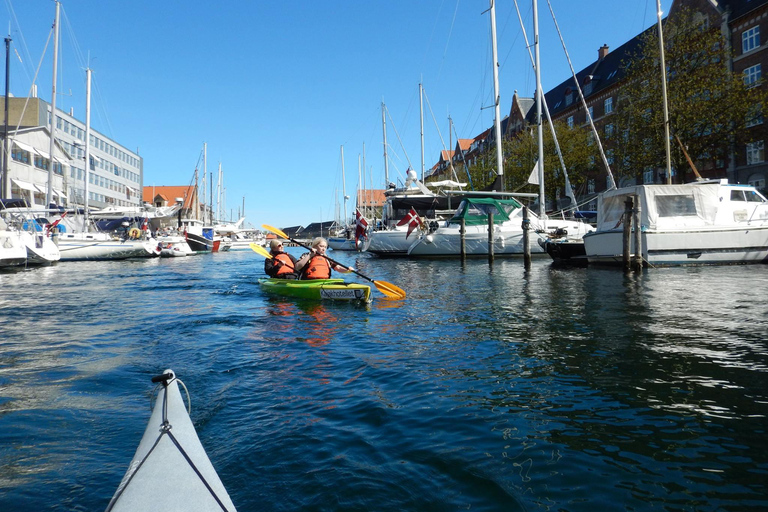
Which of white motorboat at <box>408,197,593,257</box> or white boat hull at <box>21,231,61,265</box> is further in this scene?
white motorboat at <box>408,197,593,257</box>

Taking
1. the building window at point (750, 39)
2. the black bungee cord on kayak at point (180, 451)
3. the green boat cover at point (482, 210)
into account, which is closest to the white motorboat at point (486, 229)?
the green boat cover at point (482, 210)

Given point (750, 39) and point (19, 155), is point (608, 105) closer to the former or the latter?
point (750, 39)

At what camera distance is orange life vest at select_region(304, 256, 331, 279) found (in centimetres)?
1320

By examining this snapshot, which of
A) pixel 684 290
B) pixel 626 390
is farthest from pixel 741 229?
pixel 626 390

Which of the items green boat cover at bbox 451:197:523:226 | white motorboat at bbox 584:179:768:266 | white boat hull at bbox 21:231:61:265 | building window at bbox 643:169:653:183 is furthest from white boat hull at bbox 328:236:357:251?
white motorboat at bbox 584:179:768:266

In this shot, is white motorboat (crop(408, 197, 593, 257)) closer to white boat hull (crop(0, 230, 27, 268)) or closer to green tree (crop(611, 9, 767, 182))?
green tree (crop(611, 9, 767, 182))

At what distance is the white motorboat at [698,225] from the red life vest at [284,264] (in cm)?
1227

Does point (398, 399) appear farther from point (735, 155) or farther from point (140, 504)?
point (735, 155)

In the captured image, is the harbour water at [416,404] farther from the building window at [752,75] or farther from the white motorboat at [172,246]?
the white motorboat at [172,246]

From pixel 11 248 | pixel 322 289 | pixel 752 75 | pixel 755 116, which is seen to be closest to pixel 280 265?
pixel 322 289

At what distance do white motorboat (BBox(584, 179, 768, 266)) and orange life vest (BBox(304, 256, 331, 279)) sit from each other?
11940 millimetres

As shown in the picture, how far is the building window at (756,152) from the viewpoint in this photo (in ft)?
109

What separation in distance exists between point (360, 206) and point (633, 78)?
3700 cm

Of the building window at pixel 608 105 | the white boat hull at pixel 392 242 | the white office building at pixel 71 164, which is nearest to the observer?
the white boat hull at pixel 392 242
